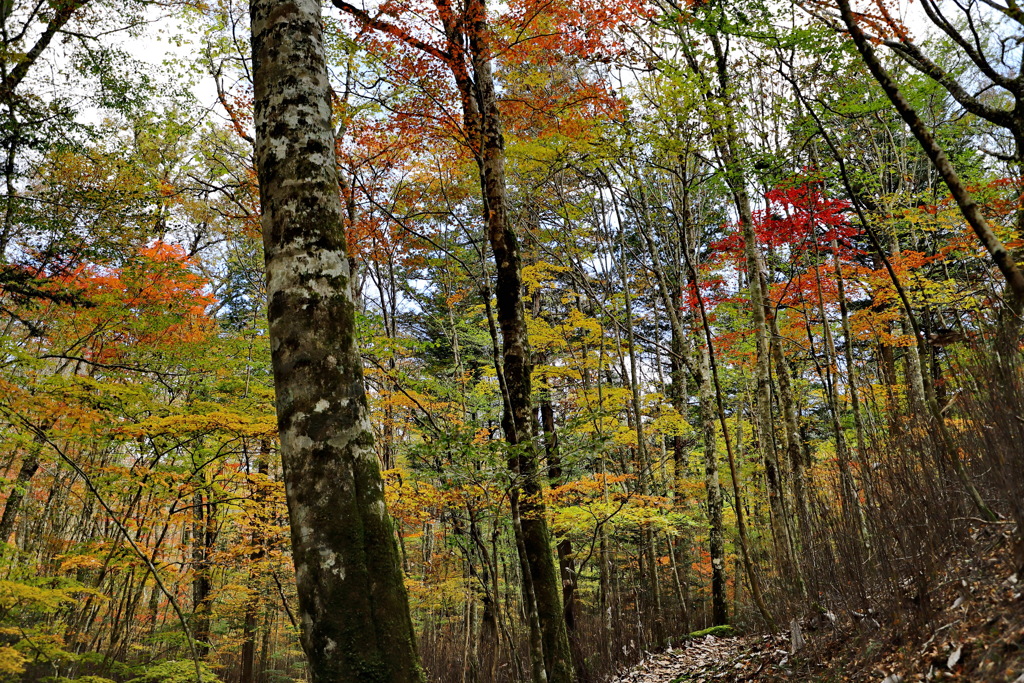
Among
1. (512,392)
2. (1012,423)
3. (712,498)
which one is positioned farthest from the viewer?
(712,498)

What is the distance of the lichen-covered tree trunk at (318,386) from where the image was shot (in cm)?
164

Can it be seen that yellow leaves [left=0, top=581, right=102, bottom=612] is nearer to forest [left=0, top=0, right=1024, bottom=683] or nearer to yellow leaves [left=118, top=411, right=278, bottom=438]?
forest [left=0, top=0, right=1024, bottom=683]

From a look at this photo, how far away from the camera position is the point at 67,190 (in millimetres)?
7957

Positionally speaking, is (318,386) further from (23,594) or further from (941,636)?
(23,594)

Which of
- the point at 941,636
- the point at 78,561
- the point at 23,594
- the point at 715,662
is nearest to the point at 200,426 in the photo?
the point at 23,594

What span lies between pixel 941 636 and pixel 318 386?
2.82 m

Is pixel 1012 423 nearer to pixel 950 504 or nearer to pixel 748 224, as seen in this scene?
pixel 950 504

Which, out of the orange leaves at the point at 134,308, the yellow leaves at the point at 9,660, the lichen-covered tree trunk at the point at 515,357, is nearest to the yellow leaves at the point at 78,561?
the yellow leaves at the point at 9,660

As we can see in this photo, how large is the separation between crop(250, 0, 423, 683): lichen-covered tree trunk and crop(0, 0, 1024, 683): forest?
1 centimetres

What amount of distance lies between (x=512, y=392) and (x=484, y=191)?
5.87 feet

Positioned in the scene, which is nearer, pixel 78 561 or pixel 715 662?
pixel 715 662

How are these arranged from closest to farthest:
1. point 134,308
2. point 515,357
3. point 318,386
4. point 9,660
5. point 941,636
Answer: point 318,386
point 941,636
point 515,357
point 9,660
point 134,308

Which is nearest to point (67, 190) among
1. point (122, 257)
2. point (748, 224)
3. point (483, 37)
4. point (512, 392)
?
point (122, 257)

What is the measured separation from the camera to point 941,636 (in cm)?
237
